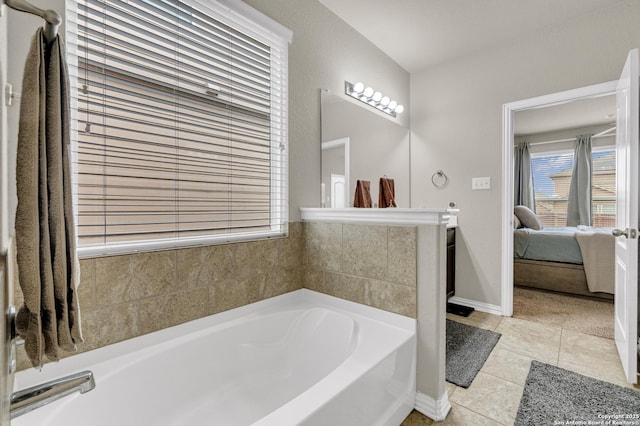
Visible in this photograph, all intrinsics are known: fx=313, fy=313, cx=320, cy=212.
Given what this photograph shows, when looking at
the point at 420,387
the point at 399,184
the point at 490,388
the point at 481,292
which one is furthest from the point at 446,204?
the point at 420,387

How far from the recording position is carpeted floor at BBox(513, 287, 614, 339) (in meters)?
2.68

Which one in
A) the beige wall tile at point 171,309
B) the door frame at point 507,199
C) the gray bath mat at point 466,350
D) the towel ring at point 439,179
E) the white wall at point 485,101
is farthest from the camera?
the towel ring at point 439,179

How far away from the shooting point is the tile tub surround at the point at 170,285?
50.7 inches

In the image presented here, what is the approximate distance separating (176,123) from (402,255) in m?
1.34

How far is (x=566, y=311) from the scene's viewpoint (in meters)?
3.06

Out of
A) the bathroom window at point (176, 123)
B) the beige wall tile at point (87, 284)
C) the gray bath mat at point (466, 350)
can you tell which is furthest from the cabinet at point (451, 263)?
the beige wall tile at point (87, 284)

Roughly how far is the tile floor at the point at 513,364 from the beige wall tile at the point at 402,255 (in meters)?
0.70

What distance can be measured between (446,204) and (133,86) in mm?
2911

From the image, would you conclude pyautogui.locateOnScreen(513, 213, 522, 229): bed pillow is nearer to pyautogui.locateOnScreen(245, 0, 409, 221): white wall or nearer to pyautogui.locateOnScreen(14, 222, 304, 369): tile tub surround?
pyautogui.locateOnScreen(245, 0, 409, 221): white wall

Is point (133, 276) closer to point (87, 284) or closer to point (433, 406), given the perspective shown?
point (87, 284)

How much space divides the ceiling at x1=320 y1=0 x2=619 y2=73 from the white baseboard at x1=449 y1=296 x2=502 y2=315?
2477 mm

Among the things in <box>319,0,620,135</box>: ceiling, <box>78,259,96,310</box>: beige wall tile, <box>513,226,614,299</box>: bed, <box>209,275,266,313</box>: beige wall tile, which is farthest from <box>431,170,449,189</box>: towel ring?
<box>78,259,96,310</box>: beige wall tile

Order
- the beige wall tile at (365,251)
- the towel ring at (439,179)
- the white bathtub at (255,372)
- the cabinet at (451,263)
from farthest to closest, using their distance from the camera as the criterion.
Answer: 1. the towel ring at (439,179)
2. the cabinet at (451,263)
3. the beige wall tile at (365,251)
4. the white bathtub at (255,372)

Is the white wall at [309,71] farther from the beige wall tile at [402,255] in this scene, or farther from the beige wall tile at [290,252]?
the beige wall tile at [402,255]
